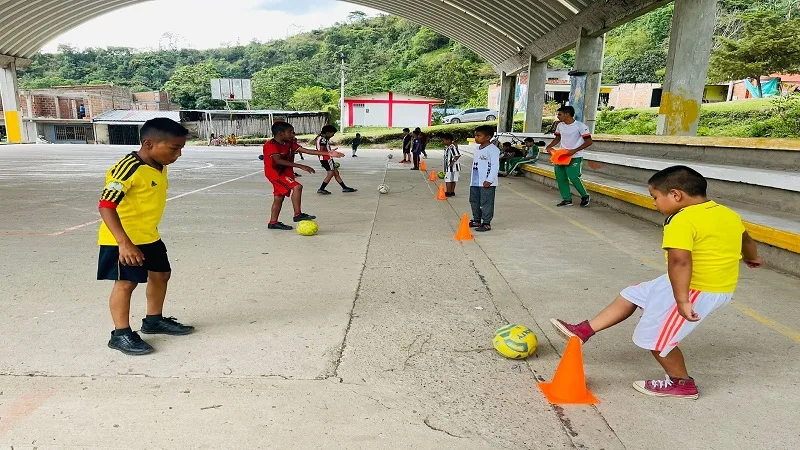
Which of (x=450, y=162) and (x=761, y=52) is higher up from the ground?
(x=761, y=52)

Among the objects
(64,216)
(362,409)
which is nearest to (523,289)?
(362,409)

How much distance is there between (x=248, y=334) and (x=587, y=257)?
3.85 metres

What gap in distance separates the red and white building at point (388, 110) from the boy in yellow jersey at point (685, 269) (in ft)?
155

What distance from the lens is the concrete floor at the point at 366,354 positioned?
2268mm

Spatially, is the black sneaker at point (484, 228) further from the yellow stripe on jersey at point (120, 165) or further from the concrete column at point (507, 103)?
the concrete column at point (507, 103)

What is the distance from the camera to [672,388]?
2584mm

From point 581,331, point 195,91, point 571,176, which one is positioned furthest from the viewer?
point 195,91

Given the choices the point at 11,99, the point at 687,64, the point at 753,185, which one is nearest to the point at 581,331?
the point at 753,185

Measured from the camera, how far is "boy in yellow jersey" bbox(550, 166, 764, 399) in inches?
90.8

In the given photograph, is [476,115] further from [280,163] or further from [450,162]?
[280,163]

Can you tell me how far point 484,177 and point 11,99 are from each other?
3868 centimetres

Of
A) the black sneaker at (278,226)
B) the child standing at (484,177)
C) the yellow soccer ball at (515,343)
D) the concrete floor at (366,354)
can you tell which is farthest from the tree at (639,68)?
the yellow soccer ball at (515,343)

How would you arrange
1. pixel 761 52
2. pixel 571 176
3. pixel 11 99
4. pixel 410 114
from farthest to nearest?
1. pixel 410 114
2. pixel 11 99
3. pixel 761 52
4. pixel 571 176

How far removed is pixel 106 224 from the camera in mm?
2699
